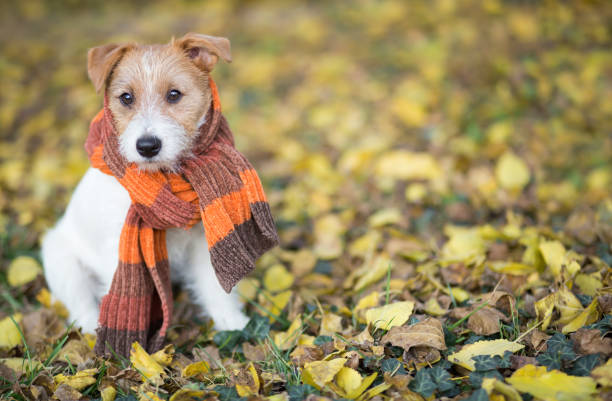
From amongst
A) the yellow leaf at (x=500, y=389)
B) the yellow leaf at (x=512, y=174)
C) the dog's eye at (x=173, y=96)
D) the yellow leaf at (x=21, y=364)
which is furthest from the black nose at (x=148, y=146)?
the yellow leaf at (x=512, y=174)

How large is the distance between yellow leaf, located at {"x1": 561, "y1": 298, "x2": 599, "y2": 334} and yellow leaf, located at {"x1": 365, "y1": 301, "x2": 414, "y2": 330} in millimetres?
818

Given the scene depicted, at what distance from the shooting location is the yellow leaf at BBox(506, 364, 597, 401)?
212 centimetres

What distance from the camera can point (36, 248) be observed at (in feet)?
14.0

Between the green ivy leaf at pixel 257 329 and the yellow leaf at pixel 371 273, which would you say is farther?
the yellow leaf at pixel 371 273

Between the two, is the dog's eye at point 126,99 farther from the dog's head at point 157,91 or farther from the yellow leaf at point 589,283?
the yellow leaf at point 589,283

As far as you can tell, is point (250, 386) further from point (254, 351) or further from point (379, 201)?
point (379, 201)

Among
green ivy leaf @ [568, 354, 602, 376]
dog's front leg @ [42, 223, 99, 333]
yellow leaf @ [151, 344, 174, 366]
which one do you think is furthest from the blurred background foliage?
yellow leaf @ [151, 344, 174, 366]

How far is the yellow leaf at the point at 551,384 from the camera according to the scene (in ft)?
6.94

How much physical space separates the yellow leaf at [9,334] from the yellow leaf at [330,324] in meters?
1.91

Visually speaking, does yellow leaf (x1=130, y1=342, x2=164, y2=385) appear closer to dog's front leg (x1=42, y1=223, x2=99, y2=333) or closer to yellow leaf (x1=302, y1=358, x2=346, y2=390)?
dog's front leg (x1=42, y1=223, x2=99, y2=333)

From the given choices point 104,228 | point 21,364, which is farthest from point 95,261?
point 21,364

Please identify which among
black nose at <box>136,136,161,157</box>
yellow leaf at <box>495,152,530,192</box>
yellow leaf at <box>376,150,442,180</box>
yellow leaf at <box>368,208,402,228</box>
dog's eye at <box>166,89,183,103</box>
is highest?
dog's eye at <box>166,89,183,103</box>

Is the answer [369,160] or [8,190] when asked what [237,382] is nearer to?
[369,160]

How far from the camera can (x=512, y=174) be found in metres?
4.63
